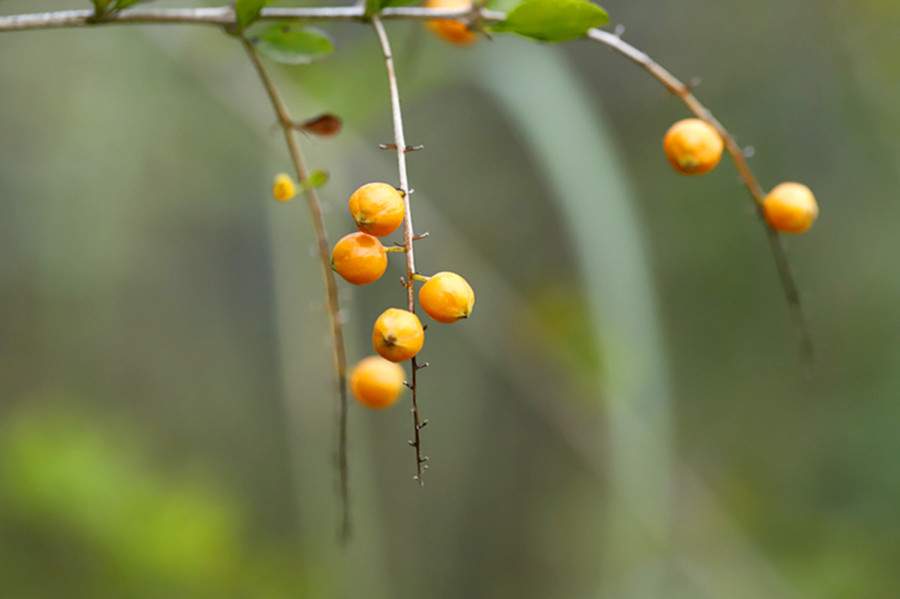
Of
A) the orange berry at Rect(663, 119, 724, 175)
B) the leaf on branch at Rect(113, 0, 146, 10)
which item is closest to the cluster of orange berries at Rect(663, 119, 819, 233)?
the orange berry at Rect(663, 119, 724, 175)

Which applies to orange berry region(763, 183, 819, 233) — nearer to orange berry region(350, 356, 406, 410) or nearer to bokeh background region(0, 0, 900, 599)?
orange berry region(350, 356, 406, 410)

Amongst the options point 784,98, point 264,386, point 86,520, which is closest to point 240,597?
point 86,520

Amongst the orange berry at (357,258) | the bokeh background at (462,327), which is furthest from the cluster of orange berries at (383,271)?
the bokeh background at (462,327)

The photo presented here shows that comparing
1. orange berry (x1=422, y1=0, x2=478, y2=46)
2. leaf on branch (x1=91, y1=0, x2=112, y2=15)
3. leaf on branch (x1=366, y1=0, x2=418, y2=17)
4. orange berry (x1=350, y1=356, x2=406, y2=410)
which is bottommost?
orange berry (x1=350, y1=356, x2=406, y2=410)

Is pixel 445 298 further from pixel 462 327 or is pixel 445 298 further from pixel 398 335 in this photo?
pixel 462 327

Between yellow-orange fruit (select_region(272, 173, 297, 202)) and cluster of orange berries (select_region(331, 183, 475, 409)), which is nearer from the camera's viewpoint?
cluster of orange berries (select_region(331, 183, 475, 409))

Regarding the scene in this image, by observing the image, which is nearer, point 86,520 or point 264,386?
point 86,520

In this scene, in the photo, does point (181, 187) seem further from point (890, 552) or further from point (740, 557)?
point (890, 552)
